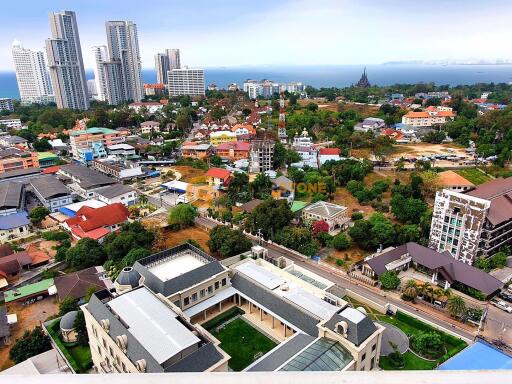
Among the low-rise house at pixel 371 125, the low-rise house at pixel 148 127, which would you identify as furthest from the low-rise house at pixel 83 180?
the low-rise house at pixel 371 125

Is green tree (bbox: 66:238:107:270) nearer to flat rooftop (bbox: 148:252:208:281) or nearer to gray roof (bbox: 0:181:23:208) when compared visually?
flat rooftop (bbox: 148:252:208:281)

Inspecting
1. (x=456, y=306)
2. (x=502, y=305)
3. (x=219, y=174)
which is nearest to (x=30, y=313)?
(x=219, y=174)

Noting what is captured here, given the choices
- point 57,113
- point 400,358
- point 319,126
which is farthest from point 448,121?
point 57,113

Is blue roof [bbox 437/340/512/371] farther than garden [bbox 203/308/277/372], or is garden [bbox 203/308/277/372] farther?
garden [bbox 203/308/277/372]

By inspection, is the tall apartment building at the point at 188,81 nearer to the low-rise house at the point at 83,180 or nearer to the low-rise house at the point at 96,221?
the low-rise house at the point at 83,180

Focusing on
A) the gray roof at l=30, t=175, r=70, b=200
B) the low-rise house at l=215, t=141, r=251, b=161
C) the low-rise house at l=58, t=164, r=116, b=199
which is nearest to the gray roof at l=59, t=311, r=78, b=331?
the gray roof at l=30, t=175, r=70, b=200

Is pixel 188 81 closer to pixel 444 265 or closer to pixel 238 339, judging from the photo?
pixel 444 265
